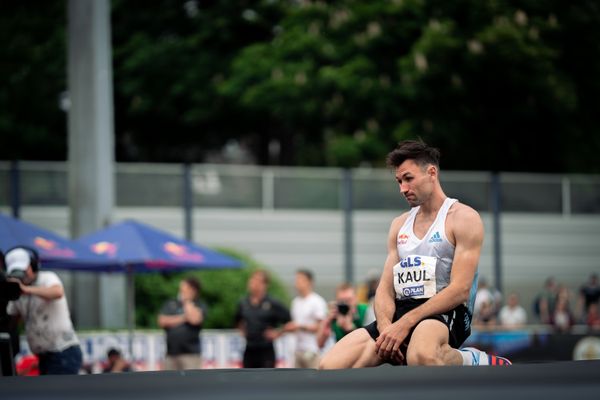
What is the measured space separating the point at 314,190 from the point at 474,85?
5.58 meters

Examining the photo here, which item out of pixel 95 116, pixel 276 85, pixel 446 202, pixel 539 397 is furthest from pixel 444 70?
pixel 539 397

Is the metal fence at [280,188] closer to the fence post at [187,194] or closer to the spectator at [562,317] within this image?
the fence post at [187,194]

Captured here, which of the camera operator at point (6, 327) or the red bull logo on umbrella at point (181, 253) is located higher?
the red bull logo on umbrella at point (181, 253)

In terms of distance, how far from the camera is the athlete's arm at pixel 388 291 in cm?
555

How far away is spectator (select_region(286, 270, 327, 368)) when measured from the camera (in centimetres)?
1444

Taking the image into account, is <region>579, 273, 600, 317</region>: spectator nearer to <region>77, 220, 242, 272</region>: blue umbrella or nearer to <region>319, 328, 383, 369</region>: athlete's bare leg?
<region>77, 220, 242, 272</region>: blue umbrella

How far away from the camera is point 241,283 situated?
67.1 feet

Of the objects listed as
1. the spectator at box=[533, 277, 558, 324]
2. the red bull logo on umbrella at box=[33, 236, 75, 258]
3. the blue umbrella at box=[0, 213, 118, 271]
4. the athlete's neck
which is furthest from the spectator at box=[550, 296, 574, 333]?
the athlete's neck

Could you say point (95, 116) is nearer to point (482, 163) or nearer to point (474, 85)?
point (474, 85)

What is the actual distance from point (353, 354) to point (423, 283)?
1.69 feet

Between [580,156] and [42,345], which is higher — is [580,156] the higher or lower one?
the higher one

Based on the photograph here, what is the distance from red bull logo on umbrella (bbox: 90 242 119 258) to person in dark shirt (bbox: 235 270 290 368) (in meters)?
1.66

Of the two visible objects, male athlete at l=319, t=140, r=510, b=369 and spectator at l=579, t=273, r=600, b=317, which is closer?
male athlete at l=319, t=140, r=510, b=369

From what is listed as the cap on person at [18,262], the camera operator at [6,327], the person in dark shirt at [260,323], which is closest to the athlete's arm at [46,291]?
the cap on person at [18,262]
